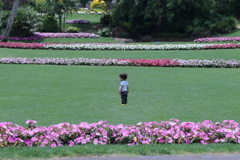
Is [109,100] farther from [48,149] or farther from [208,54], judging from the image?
[208,54]

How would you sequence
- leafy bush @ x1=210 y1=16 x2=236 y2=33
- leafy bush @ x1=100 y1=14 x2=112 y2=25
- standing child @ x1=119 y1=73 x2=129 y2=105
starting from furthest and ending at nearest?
leafy bush @ x1=100 y1=14 x2=112 y2=25 → leafy bush @ x1=210 y1=16 x2=236 y2=33 → standing child @ x1=119 y1=73 x2=129 y2=105

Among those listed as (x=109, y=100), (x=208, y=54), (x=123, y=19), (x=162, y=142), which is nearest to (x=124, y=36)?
(x=123, y=19)

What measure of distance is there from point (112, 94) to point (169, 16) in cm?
2434

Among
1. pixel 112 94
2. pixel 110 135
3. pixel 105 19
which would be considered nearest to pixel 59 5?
pixel 105 19

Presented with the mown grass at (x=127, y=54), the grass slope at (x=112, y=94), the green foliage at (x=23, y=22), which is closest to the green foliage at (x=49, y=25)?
the green foliage at (x=23, y=22)

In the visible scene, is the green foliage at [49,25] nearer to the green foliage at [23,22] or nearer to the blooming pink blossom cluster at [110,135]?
the green foliage at [23,22]

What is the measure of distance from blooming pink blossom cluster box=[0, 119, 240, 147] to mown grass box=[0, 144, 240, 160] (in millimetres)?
271

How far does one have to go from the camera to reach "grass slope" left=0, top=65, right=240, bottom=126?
28.7ft

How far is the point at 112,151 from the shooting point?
5770mm

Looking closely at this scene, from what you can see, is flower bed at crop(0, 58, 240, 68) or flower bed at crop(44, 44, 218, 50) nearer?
flower bed at crop(0, 58, 240, 68)

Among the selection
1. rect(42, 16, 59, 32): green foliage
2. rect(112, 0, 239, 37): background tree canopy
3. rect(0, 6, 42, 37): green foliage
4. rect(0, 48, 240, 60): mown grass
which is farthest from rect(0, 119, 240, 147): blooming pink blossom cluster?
rect(42, 16, 59, 32): green foliage

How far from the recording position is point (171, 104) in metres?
10.0

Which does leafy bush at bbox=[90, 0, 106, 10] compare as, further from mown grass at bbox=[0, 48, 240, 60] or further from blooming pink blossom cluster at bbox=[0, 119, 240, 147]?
blooming pink blossom cluster at bbox=[0, 119, 240, 147]

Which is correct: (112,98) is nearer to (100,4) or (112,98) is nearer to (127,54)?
(127,54)
